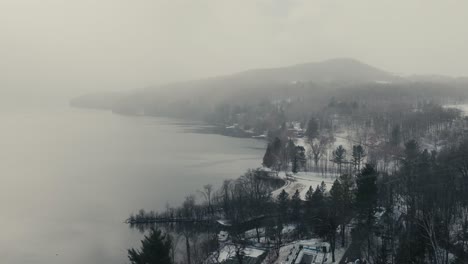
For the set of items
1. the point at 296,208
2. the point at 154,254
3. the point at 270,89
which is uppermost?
the point at 270,89

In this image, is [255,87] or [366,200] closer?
[366,200]

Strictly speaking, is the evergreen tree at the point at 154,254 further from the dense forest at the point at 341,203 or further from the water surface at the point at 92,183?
the water surface at the point at 92,183

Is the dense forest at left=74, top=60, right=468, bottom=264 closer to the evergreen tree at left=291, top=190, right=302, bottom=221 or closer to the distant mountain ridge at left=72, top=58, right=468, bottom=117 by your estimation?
the evergreen tree at left=291, top=190, right=302, bottom=221

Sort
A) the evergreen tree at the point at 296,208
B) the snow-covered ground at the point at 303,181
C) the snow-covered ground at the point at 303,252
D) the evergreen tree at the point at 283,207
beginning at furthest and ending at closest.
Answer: the snow-covered ground at the point at 303,181 < the evergreen tree at the point at 283,207 < the evergreen tree at the point at 296,208 < the snow-covered ground at the point at 303,252

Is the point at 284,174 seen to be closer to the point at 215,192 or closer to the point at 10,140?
the point at 215,192

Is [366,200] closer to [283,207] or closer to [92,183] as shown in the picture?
[283,207]

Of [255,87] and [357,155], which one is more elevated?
[255,87]

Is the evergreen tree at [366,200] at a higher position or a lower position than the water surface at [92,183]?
higher

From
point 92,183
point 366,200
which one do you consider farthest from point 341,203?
point 92,183

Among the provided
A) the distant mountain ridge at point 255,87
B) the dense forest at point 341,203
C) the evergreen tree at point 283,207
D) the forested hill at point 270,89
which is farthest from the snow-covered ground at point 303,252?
the distant mountain ridge at point 255,87

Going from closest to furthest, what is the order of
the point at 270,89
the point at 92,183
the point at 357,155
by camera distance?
the point at 92,183 → the point at 357,155 → the point at 270,89
